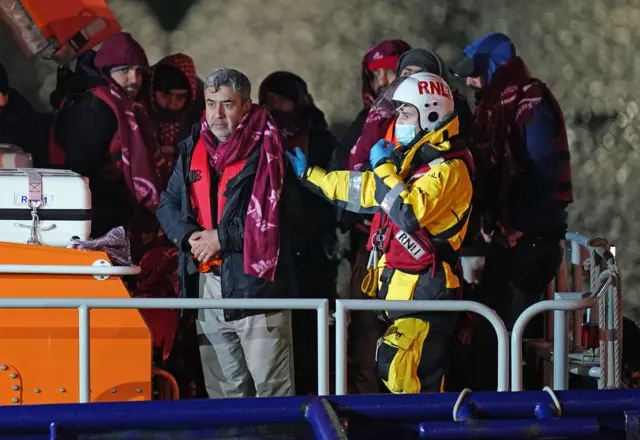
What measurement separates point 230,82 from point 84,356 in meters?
1.44

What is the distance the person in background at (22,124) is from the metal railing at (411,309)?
8.03ft

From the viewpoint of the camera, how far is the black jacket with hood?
4.26m

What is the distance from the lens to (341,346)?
3.40 m

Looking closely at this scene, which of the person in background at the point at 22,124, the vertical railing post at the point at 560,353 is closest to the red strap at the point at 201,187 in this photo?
the person in background at the point at 22,124

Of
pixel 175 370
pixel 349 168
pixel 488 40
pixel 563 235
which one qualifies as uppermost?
pixel 488 40

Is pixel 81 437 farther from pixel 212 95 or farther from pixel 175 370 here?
pixel 175 370

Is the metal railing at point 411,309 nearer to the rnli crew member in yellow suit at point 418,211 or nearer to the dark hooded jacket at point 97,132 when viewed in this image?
the rnli crew member in yellow suit at point 418,211

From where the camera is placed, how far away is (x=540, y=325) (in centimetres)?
568

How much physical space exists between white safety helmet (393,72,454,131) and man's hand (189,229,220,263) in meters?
0.94

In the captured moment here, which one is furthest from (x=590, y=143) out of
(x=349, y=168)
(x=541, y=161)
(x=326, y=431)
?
(x=326, y=431)

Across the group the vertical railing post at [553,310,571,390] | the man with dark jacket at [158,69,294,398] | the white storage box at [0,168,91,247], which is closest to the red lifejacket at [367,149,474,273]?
the man with dark jacket at [158,69,294,398]

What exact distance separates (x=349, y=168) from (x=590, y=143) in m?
1.49

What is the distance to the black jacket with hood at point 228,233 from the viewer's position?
4262mm

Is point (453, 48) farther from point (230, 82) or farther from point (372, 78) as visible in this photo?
point (230, 82)
